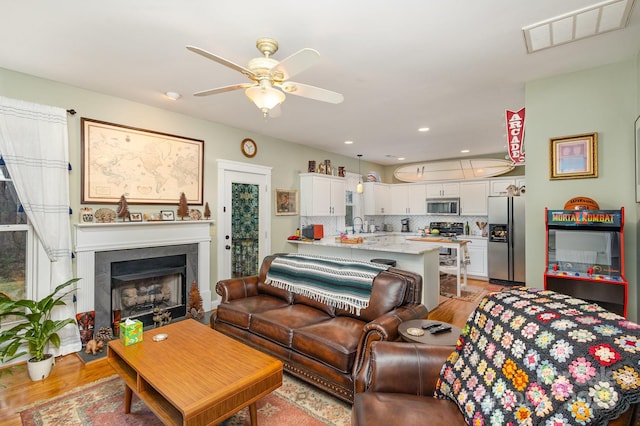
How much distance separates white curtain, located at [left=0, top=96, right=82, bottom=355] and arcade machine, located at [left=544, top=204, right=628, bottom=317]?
175 inches

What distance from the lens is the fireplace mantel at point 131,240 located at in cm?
319

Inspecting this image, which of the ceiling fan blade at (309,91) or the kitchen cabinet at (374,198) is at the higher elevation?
the ceiling fan blade at (309,91)

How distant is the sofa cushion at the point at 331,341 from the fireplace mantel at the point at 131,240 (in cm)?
224

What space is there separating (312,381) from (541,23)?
9.62 ft

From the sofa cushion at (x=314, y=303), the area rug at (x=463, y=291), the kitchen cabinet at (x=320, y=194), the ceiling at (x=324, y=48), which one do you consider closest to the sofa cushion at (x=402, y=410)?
the sofa cushion at (x=314, y=303)

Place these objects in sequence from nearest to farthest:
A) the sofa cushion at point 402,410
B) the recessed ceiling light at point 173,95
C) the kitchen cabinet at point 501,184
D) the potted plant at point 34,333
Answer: the sofa cushion at point 402,410 < the potted plant at point 34,333 < the recessed ceiling light at point 173,95 < the kitchen cabinet at point 501,184

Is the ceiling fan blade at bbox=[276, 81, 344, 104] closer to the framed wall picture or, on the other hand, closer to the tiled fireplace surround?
the tiled fireplace surround

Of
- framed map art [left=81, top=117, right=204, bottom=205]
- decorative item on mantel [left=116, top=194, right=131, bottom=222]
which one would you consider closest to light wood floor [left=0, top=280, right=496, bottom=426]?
decorative item on mantel [left=116, top=194, right=131, bottom=222]

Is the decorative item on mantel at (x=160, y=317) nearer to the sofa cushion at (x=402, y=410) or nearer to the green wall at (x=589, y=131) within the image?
the sofa cushion at (x=402, y=410)

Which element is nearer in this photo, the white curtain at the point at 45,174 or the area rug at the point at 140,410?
the area rug at the point at 140,410

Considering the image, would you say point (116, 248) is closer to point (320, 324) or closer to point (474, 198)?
point (320, 324)

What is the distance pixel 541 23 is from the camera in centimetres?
206

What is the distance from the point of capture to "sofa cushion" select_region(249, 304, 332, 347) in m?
2.53

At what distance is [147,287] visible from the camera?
3842 mm
